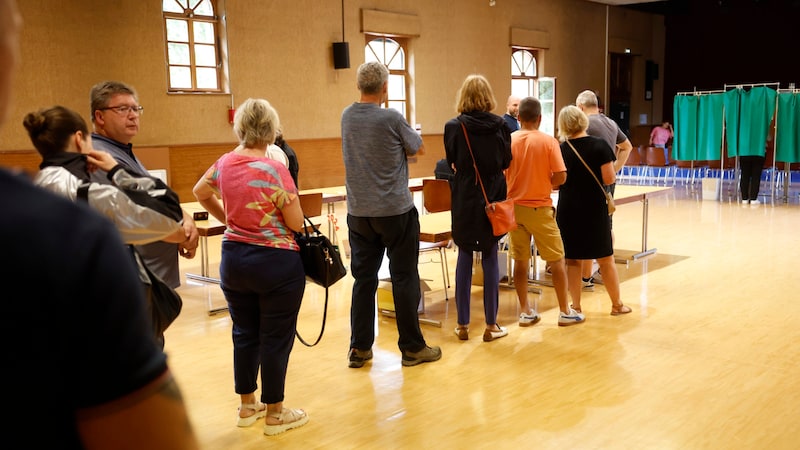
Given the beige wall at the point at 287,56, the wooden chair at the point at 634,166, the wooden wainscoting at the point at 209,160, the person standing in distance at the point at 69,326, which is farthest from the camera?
the wooden chair at the point at 634,166

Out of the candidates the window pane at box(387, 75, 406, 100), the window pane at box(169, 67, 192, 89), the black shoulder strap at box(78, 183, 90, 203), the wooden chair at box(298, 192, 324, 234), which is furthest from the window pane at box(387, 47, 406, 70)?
the black shoulder strap at box(78, 183, 90, 203)

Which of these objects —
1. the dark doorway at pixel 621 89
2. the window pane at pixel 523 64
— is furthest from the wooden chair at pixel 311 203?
the dark doorway at pixel 621 89

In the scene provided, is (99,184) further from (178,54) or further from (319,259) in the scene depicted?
(178,54)

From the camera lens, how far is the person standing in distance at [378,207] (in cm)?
386

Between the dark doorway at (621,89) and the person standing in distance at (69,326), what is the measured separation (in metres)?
17.1

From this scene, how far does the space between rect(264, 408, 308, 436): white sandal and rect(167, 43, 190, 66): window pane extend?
7.25 meters

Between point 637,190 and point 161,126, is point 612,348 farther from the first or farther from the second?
point 161,126

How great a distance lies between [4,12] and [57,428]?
0.35 metres

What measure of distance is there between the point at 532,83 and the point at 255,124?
13.0 meters

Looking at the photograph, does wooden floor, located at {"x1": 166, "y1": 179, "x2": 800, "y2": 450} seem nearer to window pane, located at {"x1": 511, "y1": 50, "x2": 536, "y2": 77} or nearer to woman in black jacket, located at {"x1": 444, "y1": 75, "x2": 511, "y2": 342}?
woman in black jacket, located at {"x1": 444, "y1": 75, "x2": 511, "y2": 342}

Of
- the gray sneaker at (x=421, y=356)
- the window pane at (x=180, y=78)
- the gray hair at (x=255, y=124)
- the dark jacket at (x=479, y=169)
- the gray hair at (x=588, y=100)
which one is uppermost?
the window pane at (x=180, y=78)

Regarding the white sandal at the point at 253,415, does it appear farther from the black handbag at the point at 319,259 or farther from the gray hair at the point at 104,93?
the gray hair at the point at 104,93

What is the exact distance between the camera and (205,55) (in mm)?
9938

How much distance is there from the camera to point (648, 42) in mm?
18141
